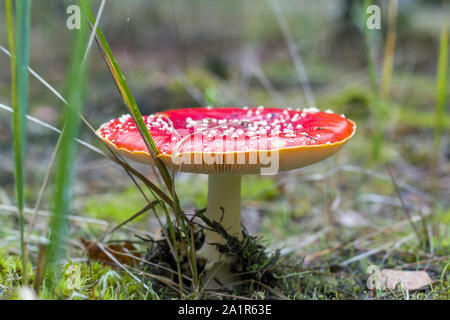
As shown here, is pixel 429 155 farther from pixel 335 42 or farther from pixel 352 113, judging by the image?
pixel 335 42

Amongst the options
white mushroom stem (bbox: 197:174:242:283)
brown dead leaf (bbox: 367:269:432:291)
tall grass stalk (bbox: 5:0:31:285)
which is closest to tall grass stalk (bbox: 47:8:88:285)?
tall grass stalk (bbox: 5:0:31:285)

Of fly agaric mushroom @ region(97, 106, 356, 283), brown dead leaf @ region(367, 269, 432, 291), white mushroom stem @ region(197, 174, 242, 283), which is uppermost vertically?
fly agaric mushroom @ region(97, 106, 356, 283)

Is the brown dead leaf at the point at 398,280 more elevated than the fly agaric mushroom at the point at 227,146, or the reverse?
the fly agaric mushroom at the point at 227,146

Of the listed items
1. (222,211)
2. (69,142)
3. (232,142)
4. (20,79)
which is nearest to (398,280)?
(222,211)

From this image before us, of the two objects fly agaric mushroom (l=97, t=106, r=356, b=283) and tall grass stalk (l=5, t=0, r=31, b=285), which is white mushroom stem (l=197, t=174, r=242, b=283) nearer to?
fly agaric mushroom (l=97, t=106, r=356, b=283)

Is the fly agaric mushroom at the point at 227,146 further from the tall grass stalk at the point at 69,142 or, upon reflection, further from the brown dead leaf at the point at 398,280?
the brown dead leaf at the point at 398,280

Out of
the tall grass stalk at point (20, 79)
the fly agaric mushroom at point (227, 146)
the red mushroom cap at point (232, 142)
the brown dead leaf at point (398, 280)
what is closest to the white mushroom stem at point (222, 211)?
the fly agaric mushroom at point (227, 146)

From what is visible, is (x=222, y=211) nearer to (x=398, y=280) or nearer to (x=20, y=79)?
(x=398, y=280)

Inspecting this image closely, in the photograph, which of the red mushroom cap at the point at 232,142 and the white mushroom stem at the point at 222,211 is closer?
the red mushroom cap at the point at 232,142
